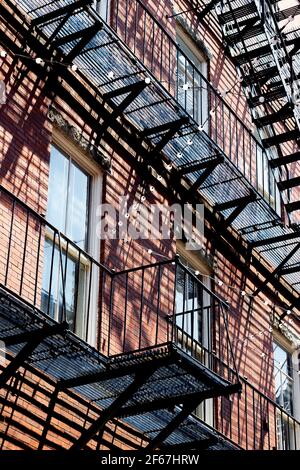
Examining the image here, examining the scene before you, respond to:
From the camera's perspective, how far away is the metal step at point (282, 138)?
18719mm

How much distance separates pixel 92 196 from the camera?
48.0 feet

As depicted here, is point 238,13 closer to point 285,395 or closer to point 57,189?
point 285,395

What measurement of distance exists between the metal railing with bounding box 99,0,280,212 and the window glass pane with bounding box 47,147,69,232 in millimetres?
2336

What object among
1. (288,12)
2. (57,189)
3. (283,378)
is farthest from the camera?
(288,12)

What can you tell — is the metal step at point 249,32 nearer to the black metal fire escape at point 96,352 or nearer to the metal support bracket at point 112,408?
the black metal fire escape at point 96,352

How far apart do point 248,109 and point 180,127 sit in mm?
5039

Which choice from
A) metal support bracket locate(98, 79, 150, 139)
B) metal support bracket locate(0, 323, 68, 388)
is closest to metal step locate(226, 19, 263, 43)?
metal support bracket locate(98, 79, 150, 139)

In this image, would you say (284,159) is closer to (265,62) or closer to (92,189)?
(265,62)

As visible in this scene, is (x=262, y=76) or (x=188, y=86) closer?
(x=188, y=86)

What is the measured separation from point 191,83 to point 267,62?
1964 millimetres

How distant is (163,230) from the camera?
15844 millimetres

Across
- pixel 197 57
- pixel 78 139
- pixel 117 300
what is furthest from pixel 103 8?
pixel 117 300

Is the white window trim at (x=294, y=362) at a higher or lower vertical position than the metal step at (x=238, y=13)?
lower

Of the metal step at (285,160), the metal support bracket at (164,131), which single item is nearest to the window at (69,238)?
the metal support bracket at (164,131)
